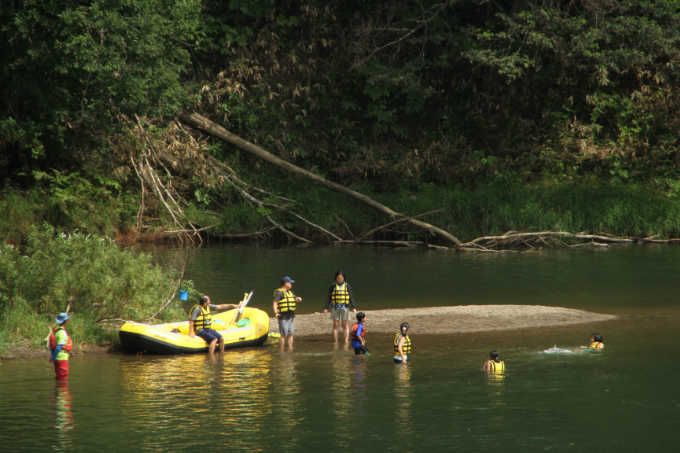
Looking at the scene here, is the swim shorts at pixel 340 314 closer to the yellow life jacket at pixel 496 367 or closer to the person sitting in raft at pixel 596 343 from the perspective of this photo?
the yellow life jacket at pixel 496 367

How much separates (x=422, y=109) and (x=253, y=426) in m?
35.8

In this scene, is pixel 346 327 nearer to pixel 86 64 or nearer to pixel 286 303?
pixel 286 303

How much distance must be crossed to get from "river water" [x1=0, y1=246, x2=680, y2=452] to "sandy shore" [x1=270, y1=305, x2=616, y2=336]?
586 millimetres

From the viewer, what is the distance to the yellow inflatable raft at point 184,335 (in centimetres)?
2081

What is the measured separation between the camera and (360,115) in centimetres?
4975

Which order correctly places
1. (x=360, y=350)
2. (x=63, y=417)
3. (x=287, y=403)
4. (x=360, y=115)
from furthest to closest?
(x=360, y=115)
(x=360, y=350)
(x=287, y=403)
(x=63, y=417)

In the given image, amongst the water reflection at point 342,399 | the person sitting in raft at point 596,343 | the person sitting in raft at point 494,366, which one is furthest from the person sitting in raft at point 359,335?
the person sitting in raft at point 596,343

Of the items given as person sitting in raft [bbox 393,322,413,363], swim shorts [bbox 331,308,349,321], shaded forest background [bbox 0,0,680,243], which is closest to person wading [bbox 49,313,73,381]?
person sitting in raft [bbox 393,322,413,363]

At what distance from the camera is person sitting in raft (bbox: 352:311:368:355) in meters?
20.8

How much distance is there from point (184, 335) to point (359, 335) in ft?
12.4

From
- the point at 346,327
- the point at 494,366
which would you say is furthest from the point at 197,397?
the point at 346,327

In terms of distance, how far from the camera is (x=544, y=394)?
17.3m

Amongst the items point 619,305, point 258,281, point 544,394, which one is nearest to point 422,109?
point 258,281

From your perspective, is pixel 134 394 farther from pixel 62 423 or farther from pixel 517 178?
pixel 517 178
